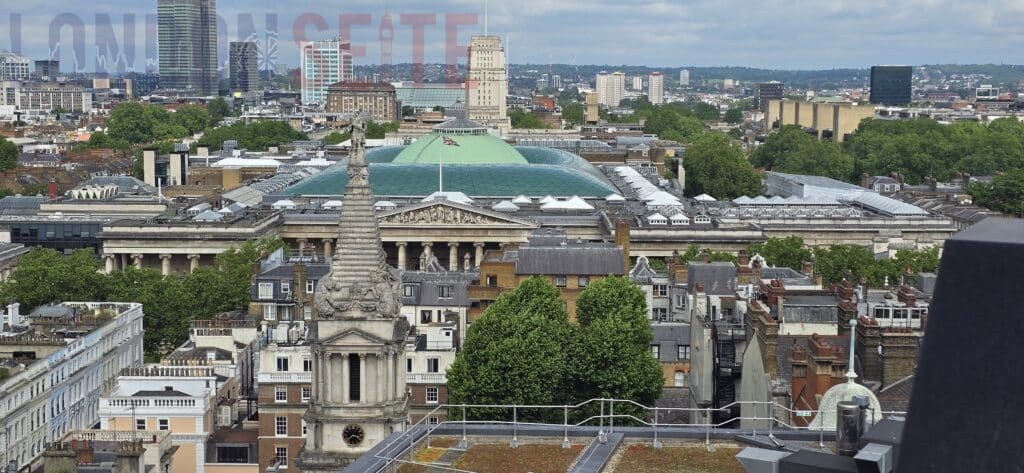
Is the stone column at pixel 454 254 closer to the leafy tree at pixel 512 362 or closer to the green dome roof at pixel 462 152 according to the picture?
the green dome roof at pixel 462 152

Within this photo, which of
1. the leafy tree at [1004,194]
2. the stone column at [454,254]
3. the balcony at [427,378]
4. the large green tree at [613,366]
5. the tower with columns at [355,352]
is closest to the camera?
the tower with columns at [355,352]

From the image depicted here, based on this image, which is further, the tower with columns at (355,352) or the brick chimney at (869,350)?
the brick chimney at (869,350)

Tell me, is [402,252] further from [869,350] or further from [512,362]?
[869,350]

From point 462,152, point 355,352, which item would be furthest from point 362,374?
point 462,152

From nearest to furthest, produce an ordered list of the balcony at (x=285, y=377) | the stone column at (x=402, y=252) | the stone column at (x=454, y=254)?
1. the balcony at (x=285, y=377)
2. the stone column at (x=454, y=254)
3. the stone column at (x=402, y=252)

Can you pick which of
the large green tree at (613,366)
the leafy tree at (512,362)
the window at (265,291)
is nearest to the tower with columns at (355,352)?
the leafy tree at (512,362)

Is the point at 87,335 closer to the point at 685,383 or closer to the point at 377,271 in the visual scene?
the point at 685,383

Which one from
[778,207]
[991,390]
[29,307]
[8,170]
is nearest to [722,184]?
[778,207]
